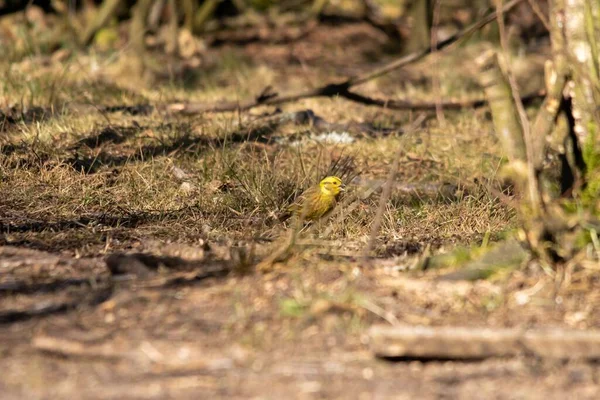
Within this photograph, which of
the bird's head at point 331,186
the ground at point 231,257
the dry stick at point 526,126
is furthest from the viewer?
the bird's head at point 331,186

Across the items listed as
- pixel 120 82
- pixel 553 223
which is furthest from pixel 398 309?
pixel 120 82

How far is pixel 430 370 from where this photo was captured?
3633mm

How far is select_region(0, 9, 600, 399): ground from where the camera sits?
3.56 metres

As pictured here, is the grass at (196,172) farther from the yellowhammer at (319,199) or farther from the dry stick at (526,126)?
the dry stick at (526,126)

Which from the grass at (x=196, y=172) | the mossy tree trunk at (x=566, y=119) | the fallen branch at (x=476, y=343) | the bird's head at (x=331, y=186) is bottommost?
the grass at (x=196, y=172)

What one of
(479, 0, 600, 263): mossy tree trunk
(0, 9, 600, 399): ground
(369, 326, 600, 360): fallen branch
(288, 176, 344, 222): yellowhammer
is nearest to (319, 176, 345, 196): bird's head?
(288, 176, 344, 222): yellowhammer

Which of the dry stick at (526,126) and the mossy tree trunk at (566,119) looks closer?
the dry stick at (526,126)

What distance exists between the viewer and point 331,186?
661 centimetres

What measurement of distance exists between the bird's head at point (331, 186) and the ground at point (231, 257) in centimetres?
13

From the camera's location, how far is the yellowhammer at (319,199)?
6426 millimetres

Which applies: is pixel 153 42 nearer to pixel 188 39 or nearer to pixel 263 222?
pixel 188 39

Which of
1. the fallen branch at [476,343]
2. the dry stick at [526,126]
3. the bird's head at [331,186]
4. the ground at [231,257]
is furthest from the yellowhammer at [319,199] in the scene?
the fallen branch at [476,343]

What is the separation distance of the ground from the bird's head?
0.13 m

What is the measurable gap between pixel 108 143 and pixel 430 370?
4.83 metres
